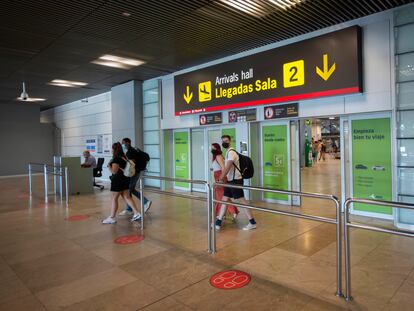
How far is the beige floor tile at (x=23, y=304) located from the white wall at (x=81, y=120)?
1046 cm

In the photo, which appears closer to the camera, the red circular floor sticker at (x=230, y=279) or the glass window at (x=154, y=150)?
the red circular floor sticker at (x=230, y=279)

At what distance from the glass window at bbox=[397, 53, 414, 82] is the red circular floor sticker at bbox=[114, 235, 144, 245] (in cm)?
500

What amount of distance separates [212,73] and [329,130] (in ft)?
78.9

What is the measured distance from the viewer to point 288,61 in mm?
6852

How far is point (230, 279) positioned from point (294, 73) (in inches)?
187

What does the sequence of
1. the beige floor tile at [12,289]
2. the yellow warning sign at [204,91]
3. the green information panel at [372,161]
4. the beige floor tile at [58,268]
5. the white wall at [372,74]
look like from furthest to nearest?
1. the yellow warning sign at [204,91]
2. the green information panel at [372,161]
3. the white wall at [372,74]
4. the beige floor tile at [58,268]
5. the beige floor tile at [12,289]

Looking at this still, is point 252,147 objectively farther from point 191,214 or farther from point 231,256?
point 231,256

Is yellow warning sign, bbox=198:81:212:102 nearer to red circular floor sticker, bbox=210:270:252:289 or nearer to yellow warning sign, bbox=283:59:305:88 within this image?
yellow warning sign, bbox=283:59:305:88

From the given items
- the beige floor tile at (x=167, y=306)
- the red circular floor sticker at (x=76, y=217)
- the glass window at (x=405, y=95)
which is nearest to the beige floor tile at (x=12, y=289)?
the beige floor tile at (x=167, y=306)

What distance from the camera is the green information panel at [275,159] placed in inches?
295

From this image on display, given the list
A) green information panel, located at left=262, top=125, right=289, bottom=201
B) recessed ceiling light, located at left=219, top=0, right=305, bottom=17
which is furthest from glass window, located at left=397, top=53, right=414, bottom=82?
green information panel, located at left=262, top=125, right=289, bottom=201

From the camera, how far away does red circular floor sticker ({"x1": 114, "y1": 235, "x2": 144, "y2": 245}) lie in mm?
4828

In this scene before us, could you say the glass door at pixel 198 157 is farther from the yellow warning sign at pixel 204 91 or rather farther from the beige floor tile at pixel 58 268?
the beige floor tile at pixel 58 268

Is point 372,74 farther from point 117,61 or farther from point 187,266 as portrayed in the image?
point 117,61
